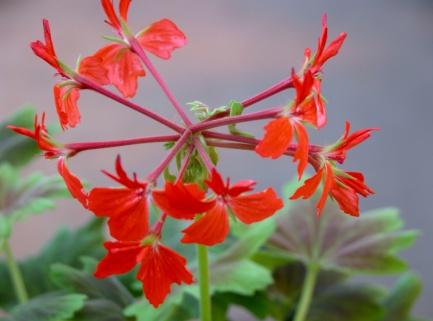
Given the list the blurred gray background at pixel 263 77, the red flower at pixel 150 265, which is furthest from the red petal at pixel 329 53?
the blurred gray background at pixel 263 77

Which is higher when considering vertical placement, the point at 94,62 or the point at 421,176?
the point at 421,176

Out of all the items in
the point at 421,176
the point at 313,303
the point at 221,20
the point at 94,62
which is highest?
the point at 221,20

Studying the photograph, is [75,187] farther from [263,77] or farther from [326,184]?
[263,77]

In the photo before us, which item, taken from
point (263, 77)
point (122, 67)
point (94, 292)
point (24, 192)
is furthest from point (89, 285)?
point (263, 77)

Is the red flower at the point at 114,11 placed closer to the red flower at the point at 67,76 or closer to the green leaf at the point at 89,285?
the red flower at the point at 67,76

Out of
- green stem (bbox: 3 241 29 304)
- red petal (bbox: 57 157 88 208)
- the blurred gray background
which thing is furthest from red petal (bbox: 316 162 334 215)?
the blurred gray background

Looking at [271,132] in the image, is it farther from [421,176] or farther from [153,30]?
[421,176]

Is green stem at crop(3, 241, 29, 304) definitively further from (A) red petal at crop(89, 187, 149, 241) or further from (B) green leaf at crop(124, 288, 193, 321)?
(A) red petal at crop(89, 187, 149, 241)

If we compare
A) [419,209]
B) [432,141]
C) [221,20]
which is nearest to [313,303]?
[419,209]
